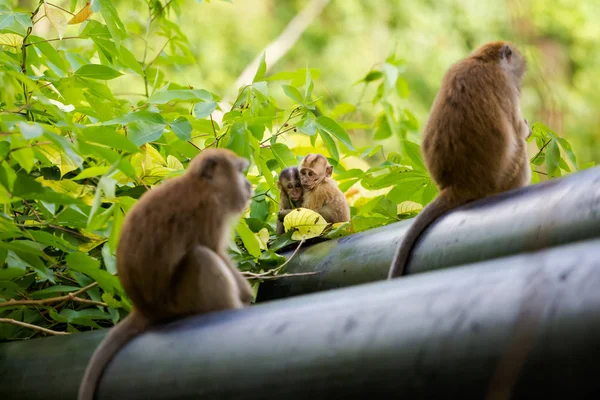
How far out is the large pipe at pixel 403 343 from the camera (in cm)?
128

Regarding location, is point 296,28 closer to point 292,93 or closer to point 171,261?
point 292,93

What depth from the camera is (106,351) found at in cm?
219

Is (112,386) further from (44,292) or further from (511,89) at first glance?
(511,89)

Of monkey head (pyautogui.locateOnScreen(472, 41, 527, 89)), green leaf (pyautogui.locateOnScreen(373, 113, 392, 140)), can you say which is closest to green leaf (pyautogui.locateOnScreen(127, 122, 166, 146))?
monkey head (pyautogui.locateOnScreen(472, 41, 527, 89))

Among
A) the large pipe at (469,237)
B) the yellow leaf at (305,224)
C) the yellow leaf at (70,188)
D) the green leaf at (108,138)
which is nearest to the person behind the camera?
the large pipe at (469,237)

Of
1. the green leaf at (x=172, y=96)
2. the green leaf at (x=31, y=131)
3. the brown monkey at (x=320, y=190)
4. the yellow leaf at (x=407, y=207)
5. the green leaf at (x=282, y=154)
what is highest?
the green leaf at (x=31, y=131)

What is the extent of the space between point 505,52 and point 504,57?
0.02m

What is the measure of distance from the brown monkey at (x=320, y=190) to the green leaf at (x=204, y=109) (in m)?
1.44

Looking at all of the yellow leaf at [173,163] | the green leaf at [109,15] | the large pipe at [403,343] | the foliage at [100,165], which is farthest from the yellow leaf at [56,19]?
the large pipe at [403,343]

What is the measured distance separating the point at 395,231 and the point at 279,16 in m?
12.9

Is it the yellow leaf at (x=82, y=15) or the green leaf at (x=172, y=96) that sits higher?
the yellow leaf at (x=82, y=15)

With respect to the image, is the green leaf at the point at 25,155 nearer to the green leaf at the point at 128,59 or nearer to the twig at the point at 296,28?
the green leaf at the point at 128,59

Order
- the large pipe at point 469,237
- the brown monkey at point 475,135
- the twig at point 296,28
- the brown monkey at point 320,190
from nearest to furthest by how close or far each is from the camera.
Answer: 1. the large pipe at point 469,237
2. the brown monkey at point 475,135
3. the brown monkey at point 320,190
4. the twig at point 296,28

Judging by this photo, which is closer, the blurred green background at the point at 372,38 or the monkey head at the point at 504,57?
the monkey head at the point at 504,57
